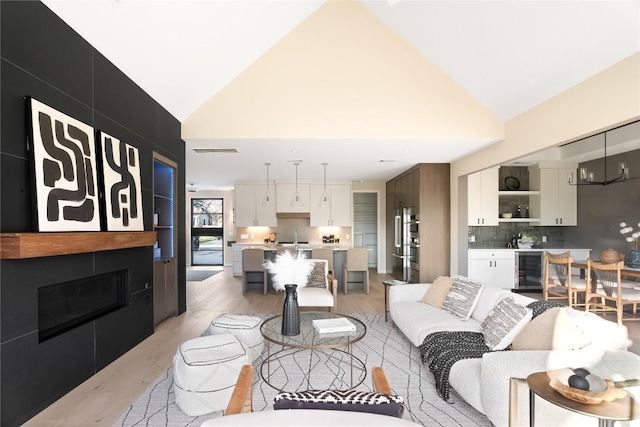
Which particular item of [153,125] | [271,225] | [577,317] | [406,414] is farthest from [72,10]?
[271,225]

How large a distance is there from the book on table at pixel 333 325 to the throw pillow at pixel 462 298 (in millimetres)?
1198

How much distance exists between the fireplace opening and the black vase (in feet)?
5.49

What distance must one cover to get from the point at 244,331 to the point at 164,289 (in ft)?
6.04

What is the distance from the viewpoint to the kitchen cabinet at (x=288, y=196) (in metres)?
9.30

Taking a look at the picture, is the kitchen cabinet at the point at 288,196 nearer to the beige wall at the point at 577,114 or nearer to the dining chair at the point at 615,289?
the beige wall at the point at 577,114

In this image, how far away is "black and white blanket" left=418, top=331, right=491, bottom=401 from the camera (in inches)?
102

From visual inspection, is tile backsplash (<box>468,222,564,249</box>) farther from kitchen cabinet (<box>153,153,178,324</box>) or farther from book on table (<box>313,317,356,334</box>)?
kitchen cabinet (<box>153,153,178,324</box>)

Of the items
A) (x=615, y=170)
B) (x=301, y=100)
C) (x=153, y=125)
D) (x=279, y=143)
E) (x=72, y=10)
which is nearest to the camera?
(x=72, y=10)

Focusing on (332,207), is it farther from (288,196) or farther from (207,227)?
(207,227)

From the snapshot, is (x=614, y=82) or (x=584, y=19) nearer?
(x=584, y=19)

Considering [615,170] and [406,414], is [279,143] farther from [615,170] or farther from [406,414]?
[615,170]

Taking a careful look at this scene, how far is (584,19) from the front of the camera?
115 inches

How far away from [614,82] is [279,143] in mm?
3792

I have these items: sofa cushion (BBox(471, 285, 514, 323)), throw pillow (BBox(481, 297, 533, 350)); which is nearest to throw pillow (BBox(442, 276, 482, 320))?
sofa cushion (BBox(471, 285, 514, 323))
